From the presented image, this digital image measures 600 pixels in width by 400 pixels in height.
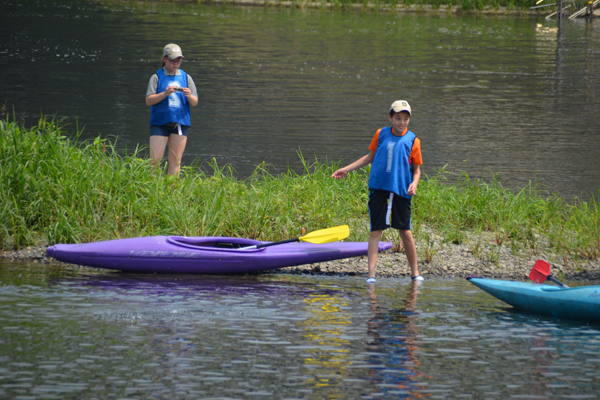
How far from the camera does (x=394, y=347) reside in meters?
5.01

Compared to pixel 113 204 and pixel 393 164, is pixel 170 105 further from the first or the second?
pixel 393 164

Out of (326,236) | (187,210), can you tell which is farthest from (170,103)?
(326,236)

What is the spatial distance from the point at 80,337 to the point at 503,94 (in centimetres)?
1647

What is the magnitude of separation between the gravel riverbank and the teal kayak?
1.01m

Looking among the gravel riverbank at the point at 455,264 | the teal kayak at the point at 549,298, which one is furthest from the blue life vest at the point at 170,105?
the teal kayak at the point at 549,298

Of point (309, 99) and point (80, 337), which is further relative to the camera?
point (309, 99)

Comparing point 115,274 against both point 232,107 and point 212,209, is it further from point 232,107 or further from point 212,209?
point 232,107

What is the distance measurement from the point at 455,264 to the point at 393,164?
1.57 m

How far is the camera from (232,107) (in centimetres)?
1652

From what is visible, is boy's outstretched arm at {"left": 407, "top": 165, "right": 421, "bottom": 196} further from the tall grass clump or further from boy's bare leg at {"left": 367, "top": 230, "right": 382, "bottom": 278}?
the tall grass clump

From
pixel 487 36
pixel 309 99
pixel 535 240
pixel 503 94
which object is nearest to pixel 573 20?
pixel 487 36

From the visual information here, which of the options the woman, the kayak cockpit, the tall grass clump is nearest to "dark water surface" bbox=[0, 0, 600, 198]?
the woman

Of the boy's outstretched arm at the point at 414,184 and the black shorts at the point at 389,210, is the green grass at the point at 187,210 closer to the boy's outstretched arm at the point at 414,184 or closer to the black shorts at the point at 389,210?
the black shorts at the point at 389,210

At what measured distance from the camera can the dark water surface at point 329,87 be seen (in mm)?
12648
